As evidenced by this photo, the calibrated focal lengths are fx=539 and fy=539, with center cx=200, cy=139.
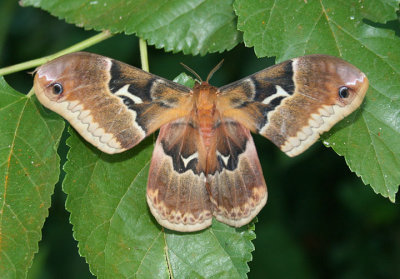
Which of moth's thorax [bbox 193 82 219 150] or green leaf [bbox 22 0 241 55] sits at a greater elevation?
green leaf [bbox 22 0 241 55]

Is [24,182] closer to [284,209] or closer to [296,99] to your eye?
[296,99]

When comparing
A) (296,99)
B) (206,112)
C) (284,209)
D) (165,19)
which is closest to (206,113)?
(206,112)

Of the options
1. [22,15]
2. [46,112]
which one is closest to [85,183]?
[46,112]

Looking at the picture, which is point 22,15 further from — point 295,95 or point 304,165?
point 295,95

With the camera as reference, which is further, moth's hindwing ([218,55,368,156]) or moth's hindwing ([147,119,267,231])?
moth's hindwing ([147,119,267,231])

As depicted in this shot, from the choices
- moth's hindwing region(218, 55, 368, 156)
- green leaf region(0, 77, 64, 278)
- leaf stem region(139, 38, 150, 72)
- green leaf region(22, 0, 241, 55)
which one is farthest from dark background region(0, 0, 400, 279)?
green leaf region(0, 77, 64, 278)

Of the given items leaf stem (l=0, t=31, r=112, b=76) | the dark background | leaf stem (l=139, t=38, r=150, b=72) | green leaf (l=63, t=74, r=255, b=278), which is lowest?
the dark background

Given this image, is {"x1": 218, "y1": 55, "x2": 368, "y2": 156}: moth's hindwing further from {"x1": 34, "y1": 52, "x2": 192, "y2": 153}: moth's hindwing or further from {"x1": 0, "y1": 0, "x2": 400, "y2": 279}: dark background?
{"x1": 0, "y1": 0, "x2": 400, "y2": 279}: dark background
